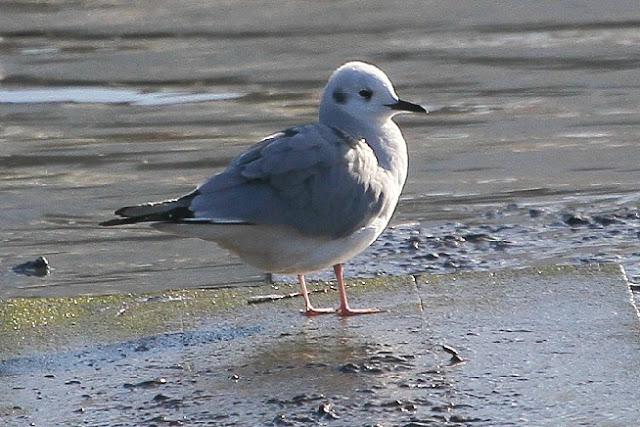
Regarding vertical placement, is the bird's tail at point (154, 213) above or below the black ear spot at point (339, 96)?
below

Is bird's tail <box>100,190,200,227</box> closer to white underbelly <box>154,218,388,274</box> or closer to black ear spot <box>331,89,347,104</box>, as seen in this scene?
white underbelly <box>154,218,388,274</box>

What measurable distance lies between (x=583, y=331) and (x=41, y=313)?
6.86 ft

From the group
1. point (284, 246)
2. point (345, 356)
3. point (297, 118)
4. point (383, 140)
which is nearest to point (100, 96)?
point (297, 118)

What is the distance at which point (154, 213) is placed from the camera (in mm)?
5590

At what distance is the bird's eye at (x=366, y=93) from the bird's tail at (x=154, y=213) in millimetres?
1220

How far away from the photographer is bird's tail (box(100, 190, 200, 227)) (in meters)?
5.56

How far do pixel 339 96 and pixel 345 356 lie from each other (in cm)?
174

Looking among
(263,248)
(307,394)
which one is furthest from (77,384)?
(263,248)

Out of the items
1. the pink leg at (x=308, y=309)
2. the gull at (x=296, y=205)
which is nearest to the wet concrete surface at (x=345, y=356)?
the pink leg at (x=308, y=309)

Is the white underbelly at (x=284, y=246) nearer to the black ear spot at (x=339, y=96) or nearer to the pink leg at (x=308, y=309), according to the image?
the pink leg at (x=308, y=309)

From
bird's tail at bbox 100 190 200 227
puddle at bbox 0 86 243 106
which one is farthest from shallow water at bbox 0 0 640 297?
bird's tail at bbox 100 190 200 227

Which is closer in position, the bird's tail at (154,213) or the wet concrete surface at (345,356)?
the wet concrete surface at (345,356)

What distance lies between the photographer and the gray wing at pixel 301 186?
5.79m

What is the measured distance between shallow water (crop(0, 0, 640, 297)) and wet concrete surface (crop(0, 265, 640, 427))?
116 cm
